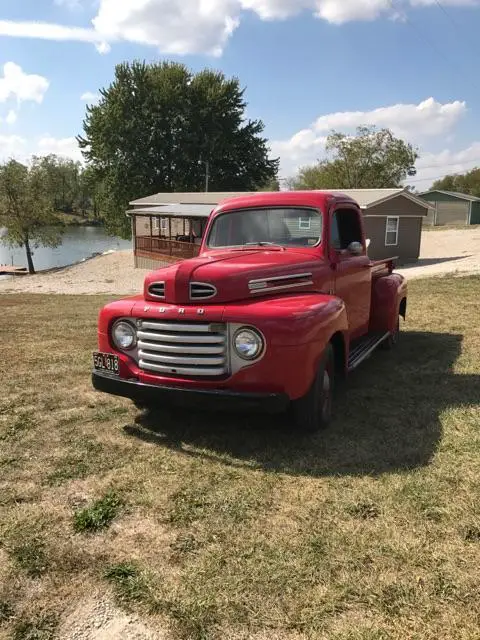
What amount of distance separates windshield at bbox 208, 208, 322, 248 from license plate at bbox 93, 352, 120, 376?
166 centimetres

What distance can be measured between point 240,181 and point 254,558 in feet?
A: 147

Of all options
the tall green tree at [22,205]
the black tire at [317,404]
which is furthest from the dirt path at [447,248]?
the tall green tree at [22,205]

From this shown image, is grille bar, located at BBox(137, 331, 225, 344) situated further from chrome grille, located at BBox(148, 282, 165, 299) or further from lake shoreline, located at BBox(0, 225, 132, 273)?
lake shoreline, located at BBox(0, 225, 132, 273)

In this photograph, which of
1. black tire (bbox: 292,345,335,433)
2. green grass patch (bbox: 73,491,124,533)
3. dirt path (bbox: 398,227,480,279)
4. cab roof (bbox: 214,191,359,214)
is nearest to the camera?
green grass patch (bbox: 73,491,124,533)

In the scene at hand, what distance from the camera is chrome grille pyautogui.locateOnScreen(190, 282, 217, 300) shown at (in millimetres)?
3973

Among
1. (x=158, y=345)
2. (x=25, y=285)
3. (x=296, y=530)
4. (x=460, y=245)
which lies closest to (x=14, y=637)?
(x=296, y=530)

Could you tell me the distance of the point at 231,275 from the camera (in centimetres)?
402

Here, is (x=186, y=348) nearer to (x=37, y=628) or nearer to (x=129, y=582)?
(x=129, y=582)

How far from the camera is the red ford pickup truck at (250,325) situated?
145 inches

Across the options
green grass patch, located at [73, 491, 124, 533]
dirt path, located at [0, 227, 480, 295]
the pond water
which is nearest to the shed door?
dirt path, located at [0, 227, 480, 295]

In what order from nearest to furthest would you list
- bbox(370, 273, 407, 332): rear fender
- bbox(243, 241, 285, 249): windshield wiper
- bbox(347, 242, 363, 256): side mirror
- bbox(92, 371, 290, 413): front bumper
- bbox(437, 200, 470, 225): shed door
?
bbox(92, 371, 290, 413): front bumper, bbox(243, 241, 285, 249): windshield wiper, bbox(347, 242, 363, 256): side mirror, bbox(370, 273, 407, 332): rear fender, bbox(437, 200, 470, 225): shed door

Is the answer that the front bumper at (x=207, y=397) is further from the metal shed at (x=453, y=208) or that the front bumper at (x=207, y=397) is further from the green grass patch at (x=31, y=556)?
the metal shed at (x=453, y=208)

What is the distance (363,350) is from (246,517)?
2795 millimetres

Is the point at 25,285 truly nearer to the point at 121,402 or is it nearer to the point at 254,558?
the point at 121,402
